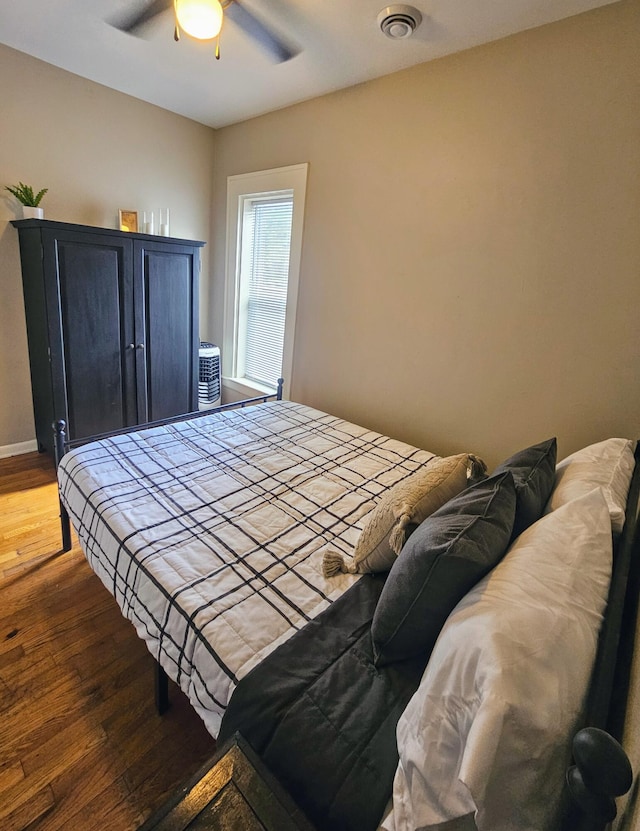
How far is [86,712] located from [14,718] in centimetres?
22

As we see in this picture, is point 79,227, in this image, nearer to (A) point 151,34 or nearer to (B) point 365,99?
(A) point 151,34

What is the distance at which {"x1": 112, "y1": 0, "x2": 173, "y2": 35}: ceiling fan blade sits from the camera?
5.60 ft

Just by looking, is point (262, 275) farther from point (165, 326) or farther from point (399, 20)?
point (399, 20)

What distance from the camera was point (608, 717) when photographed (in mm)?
653

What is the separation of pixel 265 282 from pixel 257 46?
65.0 inches

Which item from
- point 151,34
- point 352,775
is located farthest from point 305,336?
point 352,775

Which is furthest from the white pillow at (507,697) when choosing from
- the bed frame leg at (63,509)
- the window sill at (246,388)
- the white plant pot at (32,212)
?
the white plant pot at (32,212)

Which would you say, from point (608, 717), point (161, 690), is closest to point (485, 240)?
point (608, 717)

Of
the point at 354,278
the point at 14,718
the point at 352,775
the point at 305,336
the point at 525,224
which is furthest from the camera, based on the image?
the point at 305,336

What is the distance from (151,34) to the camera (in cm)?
200

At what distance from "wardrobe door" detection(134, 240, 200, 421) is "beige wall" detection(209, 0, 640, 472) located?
3.29 feet

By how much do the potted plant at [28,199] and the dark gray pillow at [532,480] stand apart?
3197mm

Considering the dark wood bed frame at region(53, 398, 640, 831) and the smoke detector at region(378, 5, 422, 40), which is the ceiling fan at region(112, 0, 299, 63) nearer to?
the smoke detector at region(378, 5, 422, 40)

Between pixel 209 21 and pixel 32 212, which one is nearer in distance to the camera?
pixel 209 21
